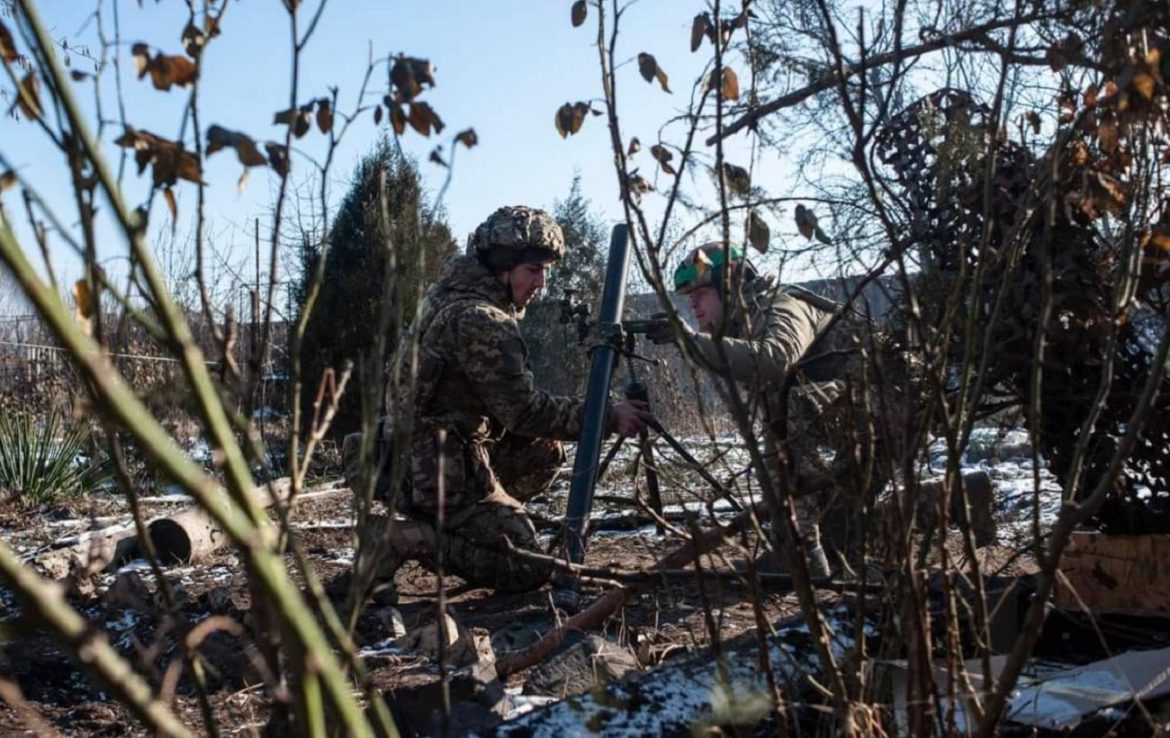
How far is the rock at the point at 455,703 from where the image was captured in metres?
2.67

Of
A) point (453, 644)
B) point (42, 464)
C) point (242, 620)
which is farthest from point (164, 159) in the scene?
point (42, 464)

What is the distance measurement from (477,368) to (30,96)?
12.4 feet

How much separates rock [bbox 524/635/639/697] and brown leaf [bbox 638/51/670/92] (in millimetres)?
1626

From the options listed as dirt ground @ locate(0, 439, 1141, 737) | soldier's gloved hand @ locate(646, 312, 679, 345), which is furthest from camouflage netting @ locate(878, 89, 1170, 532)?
soldier's gloved hand @ locate(646, 312, 679, 345)

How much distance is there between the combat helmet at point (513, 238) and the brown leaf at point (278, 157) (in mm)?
3630

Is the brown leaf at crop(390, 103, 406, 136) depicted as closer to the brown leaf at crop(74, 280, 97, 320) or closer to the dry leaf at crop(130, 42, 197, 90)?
the dry leaf at crop(130, 42, 197, 90)

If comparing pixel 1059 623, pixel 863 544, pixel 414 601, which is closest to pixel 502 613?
pixel 414 601

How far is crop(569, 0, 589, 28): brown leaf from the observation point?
1848 millimetres

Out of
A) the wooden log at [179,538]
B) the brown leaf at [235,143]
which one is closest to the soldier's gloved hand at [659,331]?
the wooden log at [179,538]

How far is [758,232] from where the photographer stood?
6.04 ft

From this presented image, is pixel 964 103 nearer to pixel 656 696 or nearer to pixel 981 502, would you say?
pixel 656 696

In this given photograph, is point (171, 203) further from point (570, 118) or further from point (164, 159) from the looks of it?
point (570, 118)

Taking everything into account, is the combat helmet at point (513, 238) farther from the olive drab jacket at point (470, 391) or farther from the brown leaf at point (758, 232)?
the brown leaf at point (758, 232)

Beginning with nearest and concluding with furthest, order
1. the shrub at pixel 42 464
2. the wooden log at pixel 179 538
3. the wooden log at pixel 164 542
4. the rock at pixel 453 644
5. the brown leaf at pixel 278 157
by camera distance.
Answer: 1. the brown leaf at pixel 278 157
2. the rock at pixel 453 644
3. the wooden log at pixel 164 542
4. the wooden log at pixel 179 538
5. the shrub at pixel 42 464
